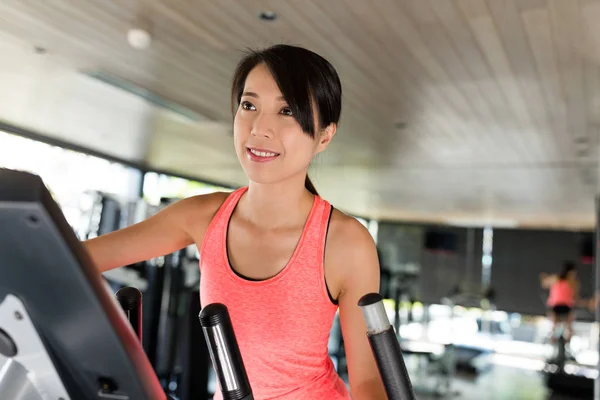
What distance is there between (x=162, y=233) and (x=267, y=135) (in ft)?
0.96

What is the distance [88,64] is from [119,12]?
36.9 inches

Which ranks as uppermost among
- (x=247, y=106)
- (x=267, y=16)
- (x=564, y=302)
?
(x=267, y=16)

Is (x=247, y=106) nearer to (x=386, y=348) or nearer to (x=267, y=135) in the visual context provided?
(x=267, y=135)

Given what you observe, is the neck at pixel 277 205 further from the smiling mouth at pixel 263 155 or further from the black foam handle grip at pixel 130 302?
the black foam handle grip at pixel 130 302

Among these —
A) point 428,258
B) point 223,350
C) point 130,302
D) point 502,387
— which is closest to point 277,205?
point 130,302

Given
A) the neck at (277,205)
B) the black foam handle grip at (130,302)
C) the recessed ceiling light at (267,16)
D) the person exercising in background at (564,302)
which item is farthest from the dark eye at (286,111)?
the person exercising in background at (564,302)

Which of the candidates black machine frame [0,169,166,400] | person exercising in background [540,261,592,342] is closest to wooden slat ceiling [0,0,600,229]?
black machine frame [0,169,166,400]

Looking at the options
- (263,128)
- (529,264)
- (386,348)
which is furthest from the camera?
(529,264)

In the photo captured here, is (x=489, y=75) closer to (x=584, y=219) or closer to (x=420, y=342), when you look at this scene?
(x=420, y=342)

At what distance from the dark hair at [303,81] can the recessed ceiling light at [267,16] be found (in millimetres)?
1809

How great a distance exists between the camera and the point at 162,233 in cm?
102

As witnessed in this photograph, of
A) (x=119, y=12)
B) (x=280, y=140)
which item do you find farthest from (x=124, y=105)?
(x=280, y=140)

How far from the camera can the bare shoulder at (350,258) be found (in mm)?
916

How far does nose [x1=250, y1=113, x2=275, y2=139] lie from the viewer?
34.9 inches
